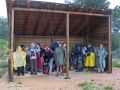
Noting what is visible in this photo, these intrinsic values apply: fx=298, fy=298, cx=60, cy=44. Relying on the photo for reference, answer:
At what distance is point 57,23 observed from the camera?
1645 centimetres

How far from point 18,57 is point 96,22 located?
5.53 metres

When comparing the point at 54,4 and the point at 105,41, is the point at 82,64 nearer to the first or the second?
the point at 105,41

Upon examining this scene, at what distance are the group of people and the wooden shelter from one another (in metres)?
0.58

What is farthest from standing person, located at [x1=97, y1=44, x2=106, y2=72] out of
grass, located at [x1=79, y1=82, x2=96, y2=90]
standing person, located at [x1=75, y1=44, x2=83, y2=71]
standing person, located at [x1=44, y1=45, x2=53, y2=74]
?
grass, located at [x1=79, y1=82, x2=96, y2=90]

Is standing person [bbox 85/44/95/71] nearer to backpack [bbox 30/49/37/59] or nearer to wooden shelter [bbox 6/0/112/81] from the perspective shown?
wooden shelter [bbox 6/0/112/81]

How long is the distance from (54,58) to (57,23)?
2.59 metres

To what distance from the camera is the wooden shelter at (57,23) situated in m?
13.5

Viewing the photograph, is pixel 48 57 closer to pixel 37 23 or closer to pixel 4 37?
pixel 37 23

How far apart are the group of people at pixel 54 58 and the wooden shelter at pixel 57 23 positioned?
584 mm

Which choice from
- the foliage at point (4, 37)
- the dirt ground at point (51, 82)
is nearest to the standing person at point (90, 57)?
the dirt ground at point (51, 82)

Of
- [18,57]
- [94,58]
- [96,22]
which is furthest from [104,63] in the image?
[18,57]

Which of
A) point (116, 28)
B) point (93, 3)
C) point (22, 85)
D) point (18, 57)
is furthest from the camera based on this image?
point (116, 28)

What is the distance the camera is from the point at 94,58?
1627cm

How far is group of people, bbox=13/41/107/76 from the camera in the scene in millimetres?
14172
